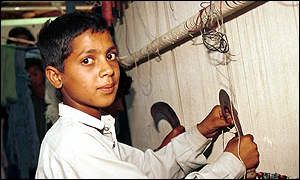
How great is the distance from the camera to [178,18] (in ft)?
4.70

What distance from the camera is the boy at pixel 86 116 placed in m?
A: 0.75

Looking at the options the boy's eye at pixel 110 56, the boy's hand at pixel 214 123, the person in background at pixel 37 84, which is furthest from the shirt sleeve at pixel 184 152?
the person in background at pixel 37 84

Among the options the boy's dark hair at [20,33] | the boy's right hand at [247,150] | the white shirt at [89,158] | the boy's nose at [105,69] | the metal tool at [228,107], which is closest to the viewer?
the white shirt at [89,158]

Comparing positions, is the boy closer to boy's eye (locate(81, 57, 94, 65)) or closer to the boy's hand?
boy's eye (locate(81, 57, 94, 65))

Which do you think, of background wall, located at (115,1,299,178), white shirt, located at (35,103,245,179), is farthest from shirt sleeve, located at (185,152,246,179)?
background wall, located at (115,1,299,178)

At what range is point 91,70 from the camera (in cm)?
86

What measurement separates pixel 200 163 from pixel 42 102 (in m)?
2.08

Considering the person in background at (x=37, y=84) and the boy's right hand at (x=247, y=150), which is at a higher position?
the person in background at (x=37, y=84)

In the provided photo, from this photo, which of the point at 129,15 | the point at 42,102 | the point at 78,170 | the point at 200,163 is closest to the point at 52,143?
the point at 78,170

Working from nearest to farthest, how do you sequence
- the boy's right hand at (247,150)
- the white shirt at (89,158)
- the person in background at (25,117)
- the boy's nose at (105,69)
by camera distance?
the white shirt at (89,158), the boy's nose at (105,69), the boy's right hand at (247,150), the person in background at (25,117)

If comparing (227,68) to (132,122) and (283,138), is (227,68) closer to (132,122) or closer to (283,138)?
(283,138)

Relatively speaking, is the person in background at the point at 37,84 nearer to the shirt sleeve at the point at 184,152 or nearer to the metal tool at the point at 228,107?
the shirt sleeve at the point at 184,152

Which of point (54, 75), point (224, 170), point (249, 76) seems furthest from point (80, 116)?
point (249, 76)

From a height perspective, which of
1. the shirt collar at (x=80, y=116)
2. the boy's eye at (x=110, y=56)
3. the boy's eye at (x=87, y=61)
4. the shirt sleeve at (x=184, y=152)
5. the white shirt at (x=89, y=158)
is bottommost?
the shirt sleeve at (x=184, y=152)
